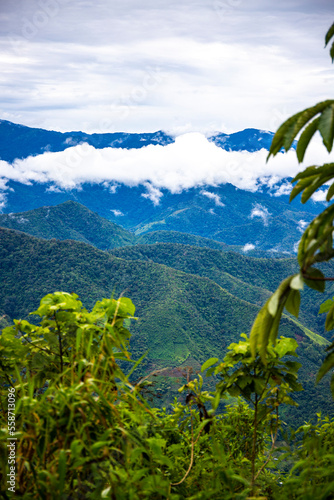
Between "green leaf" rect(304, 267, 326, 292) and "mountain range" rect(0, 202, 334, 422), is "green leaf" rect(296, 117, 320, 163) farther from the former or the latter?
"mountain range" rect(0, 202, 334, 422)

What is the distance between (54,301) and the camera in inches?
105

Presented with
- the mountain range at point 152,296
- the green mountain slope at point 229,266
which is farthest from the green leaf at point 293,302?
the green mountain slope at point 229,266

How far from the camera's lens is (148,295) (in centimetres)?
10088

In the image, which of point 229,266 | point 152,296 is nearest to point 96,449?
point 152,296

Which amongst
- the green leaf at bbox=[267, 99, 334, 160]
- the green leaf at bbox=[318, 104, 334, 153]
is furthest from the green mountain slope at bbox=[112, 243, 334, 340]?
the green leaf at bbox=[318, 104, 334, 153]

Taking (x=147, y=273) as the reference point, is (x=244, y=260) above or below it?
below

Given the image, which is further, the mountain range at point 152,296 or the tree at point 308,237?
the mountain range at point 152,296

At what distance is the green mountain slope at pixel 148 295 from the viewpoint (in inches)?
3332

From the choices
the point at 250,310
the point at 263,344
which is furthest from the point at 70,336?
the point at 250,310

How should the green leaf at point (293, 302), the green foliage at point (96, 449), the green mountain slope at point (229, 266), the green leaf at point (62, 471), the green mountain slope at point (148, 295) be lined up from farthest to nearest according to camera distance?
the green mountain slope at point (229, 266) < the green mountain slope at point (148, 295) < the green leaf at point (293, 302) < the green foliage at point (96, 449) < the green leaf at point (62, 471)

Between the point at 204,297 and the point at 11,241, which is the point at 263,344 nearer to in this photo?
the point at 204,297

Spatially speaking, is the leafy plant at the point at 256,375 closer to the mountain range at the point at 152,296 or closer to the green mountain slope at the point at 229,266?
the mountain range at the point at 152,296

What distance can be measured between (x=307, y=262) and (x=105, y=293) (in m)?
101

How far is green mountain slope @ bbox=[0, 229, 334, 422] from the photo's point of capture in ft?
278
